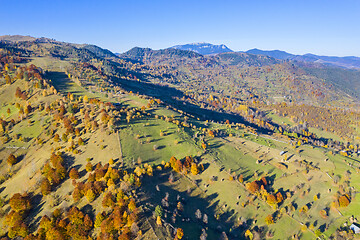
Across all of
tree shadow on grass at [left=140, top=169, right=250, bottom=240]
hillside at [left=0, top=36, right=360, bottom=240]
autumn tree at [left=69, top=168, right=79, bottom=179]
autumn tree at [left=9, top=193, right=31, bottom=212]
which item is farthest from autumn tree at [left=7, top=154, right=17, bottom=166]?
tree shadow on grass at [left=140, top=169, right=250, bottom=240]

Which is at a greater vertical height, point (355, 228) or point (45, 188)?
point (45, 188)

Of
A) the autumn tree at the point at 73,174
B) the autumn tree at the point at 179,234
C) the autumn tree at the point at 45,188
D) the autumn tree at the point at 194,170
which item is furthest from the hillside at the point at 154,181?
the autumn tree at the point at 194,170

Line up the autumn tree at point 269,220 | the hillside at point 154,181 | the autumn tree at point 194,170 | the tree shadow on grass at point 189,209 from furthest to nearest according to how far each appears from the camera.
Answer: the autumn tree at point 194,170, the autumn tree at point 269,220, the tree shadow on grass at point 189,209, the hillside at point 154,181

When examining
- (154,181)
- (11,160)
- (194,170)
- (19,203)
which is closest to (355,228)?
(194,170)

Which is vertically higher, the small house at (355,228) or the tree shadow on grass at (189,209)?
the tree shadow on grass at (189,209)

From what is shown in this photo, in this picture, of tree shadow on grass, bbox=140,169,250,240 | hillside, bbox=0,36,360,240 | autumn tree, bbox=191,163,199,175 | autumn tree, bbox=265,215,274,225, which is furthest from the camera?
autumn tree, bbox=191,163,199,175

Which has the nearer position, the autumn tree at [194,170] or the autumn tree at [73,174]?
the autumn tree at [73,174]

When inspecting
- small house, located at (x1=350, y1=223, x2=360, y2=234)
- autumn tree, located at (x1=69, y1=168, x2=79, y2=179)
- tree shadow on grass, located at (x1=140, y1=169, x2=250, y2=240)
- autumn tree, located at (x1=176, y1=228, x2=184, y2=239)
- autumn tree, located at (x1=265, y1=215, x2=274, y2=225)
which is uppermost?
autumn tree, located at (x1=69, y1=168, x2=79, y2=179)

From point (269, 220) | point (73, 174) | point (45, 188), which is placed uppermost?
point (73, 174)

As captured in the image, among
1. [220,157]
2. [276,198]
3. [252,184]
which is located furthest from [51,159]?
[276,198]

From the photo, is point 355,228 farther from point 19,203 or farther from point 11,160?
point 11,160

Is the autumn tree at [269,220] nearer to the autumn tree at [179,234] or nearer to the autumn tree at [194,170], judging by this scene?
the autumn tree at [194,170]

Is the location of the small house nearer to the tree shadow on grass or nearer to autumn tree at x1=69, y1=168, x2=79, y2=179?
the tree shadow on grass
